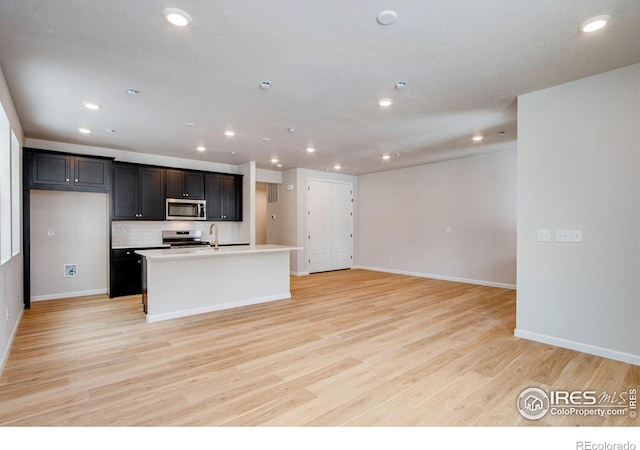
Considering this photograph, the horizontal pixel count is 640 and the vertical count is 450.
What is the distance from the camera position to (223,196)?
7047 millimetres

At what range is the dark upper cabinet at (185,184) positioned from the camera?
637 cm

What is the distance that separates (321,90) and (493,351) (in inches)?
124

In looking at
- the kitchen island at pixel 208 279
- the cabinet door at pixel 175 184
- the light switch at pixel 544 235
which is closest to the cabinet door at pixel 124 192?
the cabinet door at pixel 175 184

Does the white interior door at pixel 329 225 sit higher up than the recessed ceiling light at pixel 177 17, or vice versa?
the recessed ceiling light at pixel 177 17

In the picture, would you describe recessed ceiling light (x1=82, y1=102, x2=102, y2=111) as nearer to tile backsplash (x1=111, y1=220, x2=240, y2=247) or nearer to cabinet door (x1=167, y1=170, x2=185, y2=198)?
cabinet door (x1=167, y1=170, x2=185, y2=198)

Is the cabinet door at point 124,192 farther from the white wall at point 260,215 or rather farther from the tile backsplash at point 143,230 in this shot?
the white wall at point 260,215

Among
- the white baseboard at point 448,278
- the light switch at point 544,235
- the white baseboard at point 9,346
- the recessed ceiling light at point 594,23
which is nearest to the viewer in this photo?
the recessed ceiling light at point 594,23

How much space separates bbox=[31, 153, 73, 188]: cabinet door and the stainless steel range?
6.17ft

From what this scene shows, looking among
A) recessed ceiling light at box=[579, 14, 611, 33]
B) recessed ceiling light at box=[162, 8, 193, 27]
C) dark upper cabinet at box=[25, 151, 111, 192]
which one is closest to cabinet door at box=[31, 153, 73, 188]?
dark upper cabinet at box=[25, 151, 111, 192]

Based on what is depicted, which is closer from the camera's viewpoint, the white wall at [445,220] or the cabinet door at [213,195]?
the white wall at [445,220]

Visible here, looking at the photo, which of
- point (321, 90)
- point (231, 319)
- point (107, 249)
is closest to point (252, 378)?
point (231, 319)

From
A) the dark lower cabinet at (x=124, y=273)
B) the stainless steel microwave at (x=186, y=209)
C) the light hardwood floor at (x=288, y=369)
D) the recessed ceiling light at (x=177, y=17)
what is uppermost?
the recessed ceiling light at (x=177, y=17)

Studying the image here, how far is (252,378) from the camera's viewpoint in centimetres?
266

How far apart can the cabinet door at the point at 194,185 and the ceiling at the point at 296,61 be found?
5.82 feet
